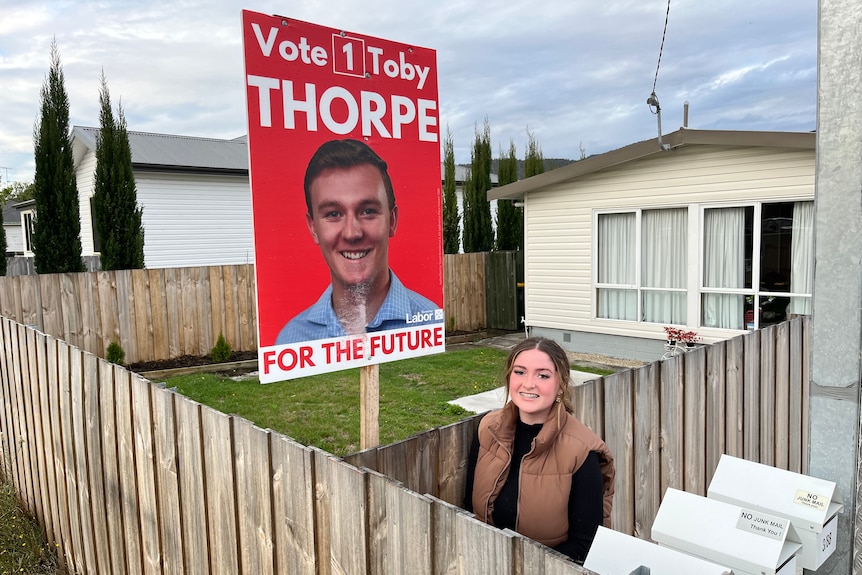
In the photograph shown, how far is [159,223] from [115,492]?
1636cm

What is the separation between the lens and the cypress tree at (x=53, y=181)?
1175cm

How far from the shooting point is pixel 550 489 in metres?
2.16

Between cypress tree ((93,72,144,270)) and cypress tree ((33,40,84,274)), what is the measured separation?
21.0 inches

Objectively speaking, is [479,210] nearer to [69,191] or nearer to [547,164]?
[69,191]

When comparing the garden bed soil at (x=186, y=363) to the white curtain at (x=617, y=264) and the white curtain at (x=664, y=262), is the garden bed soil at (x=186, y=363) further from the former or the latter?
the white curtain at (x=664, y=262)

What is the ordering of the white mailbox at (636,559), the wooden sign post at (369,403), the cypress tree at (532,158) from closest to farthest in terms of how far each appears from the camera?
the white mailbox at (636,559), the wooden sign post at (369,403), the cypress tree at (532,158)

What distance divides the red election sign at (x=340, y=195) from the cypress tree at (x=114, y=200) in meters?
10.6

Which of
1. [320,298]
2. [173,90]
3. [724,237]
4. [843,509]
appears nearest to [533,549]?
[843,509]

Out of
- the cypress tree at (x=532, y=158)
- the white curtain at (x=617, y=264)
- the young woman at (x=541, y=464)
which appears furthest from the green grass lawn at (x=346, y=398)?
the cypress tree at (x=532, y=158)

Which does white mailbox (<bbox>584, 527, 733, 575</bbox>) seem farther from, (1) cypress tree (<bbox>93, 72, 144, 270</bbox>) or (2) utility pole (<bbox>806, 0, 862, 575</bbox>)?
(1) cypress tree (<bbox>93, 72, 144, 270</bbox>)

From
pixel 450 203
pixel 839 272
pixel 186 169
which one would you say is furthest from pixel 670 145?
pixel 186 169

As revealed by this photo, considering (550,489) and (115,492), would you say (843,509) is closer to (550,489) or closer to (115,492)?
(550,489)

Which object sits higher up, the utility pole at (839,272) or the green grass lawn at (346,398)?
the utility pole at (839,272)

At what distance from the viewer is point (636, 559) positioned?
4.66 ft
